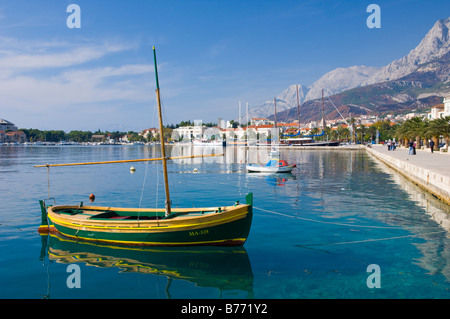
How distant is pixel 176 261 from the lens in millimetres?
13234

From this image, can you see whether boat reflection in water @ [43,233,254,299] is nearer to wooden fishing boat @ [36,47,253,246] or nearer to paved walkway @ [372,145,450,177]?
wooden fishing boat @ [36,47,253,246]

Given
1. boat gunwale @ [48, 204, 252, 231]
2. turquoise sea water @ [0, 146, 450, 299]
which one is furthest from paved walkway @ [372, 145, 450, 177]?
boat gunwale @ [48, 204, 252, 231]

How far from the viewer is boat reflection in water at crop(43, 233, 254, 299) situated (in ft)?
37.6

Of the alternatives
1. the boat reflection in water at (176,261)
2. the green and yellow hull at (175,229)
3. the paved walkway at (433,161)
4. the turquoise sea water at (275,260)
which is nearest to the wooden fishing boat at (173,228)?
the green and yellow hull at (175,229)

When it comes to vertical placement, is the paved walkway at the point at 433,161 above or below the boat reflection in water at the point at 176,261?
above

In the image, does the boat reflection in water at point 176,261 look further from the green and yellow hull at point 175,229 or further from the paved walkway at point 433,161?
the paved walkway at point 433,161

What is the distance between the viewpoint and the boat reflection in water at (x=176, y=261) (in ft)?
37.6

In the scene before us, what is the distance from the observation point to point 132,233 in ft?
46.9

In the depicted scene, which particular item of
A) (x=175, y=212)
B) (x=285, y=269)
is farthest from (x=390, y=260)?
(x=175, y=212)

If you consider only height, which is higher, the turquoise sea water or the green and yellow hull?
the green and yellow hull

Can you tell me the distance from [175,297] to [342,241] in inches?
353

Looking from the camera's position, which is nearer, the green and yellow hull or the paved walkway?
the green and yellow hull
